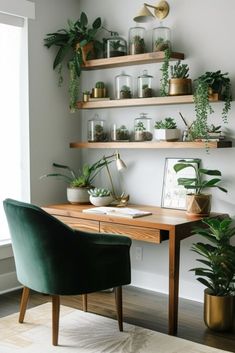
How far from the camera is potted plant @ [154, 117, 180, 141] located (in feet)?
12.1

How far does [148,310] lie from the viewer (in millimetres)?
3631

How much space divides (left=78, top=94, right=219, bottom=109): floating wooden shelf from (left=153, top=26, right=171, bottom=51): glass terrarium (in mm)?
384

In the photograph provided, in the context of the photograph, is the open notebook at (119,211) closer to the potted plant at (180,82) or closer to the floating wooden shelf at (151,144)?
the floating wooden shelf at (151,144)

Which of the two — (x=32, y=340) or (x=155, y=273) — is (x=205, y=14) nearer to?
(x=155, y=273)

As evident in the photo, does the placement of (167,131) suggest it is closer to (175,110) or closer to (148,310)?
(175,110)

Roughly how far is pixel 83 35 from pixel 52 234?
6.54ft

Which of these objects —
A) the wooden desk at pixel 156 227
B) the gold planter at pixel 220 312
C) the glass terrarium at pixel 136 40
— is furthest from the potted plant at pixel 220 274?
the glass terrarium at pixel 136 40

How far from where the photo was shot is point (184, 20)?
12.4 feet

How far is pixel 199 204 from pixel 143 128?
848mm

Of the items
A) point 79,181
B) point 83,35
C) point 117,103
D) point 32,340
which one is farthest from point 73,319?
point 83,35

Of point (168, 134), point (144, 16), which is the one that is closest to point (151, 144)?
point (168, 134)

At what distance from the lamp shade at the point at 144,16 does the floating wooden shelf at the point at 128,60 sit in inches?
10.4

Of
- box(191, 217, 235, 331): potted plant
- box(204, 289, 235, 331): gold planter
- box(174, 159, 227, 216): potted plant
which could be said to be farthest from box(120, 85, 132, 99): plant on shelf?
box(204, 289, 235, 331): gold planter

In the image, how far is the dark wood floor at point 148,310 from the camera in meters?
3.16
